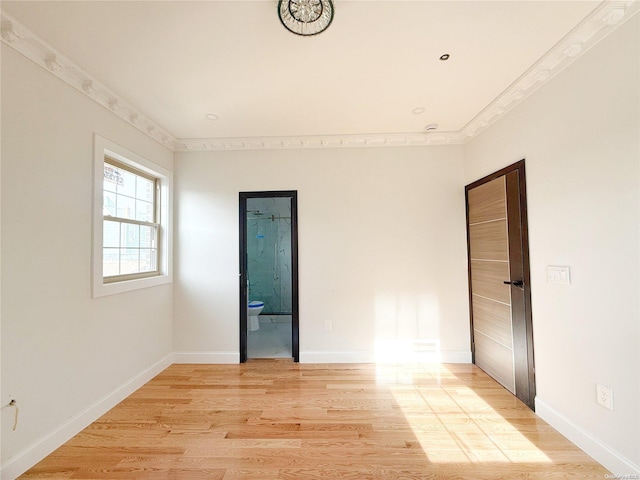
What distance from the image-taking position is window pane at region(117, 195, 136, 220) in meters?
2.38

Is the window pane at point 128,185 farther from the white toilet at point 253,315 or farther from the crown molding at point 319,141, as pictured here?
the white toilet at point 253,315

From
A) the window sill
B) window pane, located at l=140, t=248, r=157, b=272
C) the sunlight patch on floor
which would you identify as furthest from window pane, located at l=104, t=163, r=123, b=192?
the sunlight patch on floor

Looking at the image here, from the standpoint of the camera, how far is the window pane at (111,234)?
218 centimetres

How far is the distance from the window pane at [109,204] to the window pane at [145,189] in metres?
0.36

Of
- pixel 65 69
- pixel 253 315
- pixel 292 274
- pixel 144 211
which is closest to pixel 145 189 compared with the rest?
pixel 144 211

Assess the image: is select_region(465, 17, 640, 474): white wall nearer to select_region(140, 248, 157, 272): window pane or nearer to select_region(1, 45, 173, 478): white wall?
select_region(1, 45, 173, 478): white wall

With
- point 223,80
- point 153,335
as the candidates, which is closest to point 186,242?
point 153,335

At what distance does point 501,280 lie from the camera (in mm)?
2398

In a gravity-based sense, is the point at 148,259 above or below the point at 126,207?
below

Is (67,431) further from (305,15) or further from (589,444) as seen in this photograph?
(589,444)

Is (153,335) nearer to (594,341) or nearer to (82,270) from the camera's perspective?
(82,270)

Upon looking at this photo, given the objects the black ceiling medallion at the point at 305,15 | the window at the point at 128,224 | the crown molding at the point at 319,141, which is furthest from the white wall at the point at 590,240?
the window at the point at 128,224

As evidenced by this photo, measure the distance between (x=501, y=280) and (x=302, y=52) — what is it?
249 centimetres

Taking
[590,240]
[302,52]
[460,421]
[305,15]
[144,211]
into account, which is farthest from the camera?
[144,211]
